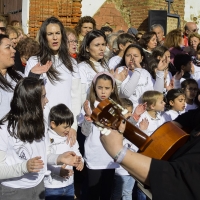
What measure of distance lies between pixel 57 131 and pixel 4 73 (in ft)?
2.50

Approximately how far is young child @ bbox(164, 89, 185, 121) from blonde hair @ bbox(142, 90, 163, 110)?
1.57ft

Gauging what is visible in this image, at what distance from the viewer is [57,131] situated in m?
4.27

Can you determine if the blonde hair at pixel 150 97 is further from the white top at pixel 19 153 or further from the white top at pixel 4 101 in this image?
the white top at pixel 19 153

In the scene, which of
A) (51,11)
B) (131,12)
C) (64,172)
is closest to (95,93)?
(64,172)

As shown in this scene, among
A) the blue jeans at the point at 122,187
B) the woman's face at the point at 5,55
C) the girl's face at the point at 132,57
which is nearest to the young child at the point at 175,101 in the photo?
the girl's face at the point at 132,57

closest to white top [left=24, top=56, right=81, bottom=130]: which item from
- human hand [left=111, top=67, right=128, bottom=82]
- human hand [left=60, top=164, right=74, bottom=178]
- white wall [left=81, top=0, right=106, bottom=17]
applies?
human hand [left=111, top=67, right=128, bottom=82]

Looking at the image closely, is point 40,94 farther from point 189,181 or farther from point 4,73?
point 189,181

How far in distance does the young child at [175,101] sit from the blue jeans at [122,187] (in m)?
1.27

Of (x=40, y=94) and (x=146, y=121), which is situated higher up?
(x=40, y=94)

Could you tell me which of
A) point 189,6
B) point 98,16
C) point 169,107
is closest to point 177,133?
point 169,107

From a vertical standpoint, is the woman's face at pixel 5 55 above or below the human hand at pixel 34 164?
above

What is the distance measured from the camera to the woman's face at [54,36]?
4.80 m

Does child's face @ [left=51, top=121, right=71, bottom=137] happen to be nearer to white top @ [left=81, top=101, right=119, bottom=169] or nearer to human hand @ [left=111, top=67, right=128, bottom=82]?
white top @ [left=81, top=101, right=119, bottom=169]

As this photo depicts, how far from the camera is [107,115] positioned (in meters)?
2.22
